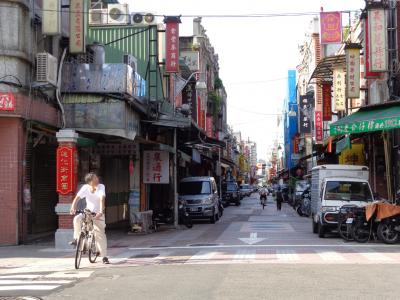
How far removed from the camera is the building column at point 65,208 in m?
16.3

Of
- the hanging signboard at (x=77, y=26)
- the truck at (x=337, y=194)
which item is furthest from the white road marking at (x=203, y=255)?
the hanging signboard at (x=77, y=26)

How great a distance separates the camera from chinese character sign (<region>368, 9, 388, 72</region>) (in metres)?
23.5

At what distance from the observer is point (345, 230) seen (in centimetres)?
1808

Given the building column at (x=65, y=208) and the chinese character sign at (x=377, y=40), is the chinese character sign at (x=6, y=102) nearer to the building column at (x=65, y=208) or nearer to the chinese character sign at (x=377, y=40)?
the building column at (x=65, y=208)

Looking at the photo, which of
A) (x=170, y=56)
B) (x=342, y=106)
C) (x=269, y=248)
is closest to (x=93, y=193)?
(x=269, y=248)

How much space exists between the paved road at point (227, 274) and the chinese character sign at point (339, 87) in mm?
15841

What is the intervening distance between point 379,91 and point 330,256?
15.8 m

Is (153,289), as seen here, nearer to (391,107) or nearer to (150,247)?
(150,247)

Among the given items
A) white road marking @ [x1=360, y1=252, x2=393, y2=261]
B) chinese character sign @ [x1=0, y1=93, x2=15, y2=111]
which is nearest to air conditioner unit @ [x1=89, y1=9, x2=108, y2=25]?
chinese character sign @ [x1=0, y1=93, x2=15, y2=111]

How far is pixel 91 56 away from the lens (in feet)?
77.0

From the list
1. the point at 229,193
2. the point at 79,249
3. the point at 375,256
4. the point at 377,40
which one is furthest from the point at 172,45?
the point at 229,193

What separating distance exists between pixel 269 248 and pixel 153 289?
7.02 metres

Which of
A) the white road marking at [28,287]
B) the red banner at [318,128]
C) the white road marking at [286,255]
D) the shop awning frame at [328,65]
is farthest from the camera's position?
the red banner at [318,128]

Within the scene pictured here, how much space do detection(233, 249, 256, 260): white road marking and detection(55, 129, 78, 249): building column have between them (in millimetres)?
4784
